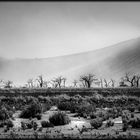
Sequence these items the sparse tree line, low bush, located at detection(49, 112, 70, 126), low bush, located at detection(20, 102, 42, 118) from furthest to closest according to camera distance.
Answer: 1. the sparse tree line
2. low bush, located at detection(20, 102, 42, 118)
3. low bush, located at detection(49, 112, 70, 126)

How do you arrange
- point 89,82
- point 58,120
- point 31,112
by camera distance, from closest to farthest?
point 58,120
point 31,112
point 89,82

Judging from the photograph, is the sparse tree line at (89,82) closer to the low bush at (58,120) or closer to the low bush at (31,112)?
the low bush at (31,112)

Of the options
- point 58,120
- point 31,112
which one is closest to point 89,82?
point 31,112

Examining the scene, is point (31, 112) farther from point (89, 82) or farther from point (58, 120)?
point (89, 82)

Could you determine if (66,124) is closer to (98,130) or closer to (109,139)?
(98,130)

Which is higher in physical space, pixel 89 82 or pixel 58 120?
pixel 89 82

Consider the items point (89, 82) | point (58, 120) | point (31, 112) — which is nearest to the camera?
point (58, 120)

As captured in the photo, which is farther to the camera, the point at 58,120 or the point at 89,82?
the point at 89,82

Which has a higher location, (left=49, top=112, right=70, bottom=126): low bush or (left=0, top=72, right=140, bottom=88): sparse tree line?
(left=0, top=72, right=140, bottom=88): sparse tree line

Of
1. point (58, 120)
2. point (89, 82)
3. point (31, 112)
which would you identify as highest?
point (89, 82)

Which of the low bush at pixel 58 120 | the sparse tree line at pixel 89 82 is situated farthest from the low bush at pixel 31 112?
the sparse tree line at pixel 89 82

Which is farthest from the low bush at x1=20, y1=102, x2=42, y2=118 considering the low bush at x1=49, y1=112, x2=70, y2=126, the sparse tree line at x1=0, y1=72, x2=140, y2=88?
the sparse tree line at x1=0, y1=72, x2=140, y2=88

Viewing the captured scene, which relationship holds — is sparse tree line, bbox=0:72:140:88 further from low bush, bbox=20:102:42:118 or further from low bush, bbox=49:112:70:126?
low bush, bbox=49:112:70:126

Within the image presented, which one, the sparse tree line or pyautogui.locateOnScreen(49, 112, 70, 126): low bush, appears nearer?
pyautogui.locateOnScreen(49, 112, 70, 126): low bush
